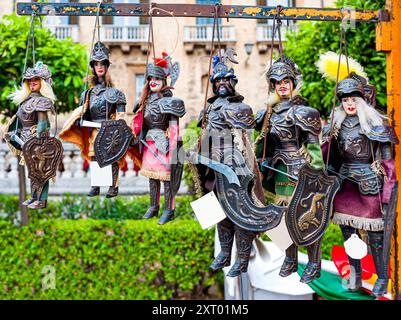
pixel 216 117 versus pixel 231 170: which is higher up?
pixel 216 117

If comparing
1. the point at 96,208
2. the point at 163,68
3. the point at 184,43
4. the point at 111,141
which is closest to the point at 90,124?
the point at 111,141

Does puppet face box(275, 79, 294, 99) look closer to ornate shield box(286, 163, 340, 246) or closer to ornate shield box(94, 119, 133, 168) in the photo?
ornate shield box(286, 163, 340, 246)

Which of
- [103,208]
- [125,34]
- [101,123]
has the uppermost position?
[125,34]

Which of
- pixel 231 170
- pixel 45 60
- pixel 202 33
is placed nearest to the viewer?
pixel 231 170

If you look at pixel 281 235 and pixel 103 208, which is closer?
pixel 281 235

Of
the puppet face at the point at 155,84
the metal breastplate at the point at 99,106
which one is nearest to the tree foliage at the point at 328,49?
the puppet face at the point at 155,84

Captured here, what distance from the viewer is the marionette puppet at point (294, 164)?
3188 millimetres

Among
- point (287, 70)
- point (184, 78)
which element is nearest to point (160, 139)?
point (287, 70)

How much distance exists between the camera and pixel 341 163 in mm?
3623

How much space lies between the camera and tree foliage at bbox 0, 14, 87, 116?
20.8ft

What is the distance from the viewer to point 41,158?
3398 millimetres

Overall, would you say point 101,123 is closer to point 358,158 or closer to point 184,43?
point 358,158

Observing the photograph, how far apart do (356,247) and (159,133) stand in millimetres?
1402

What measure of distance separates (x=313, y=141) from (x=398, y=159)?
2.37 ft
